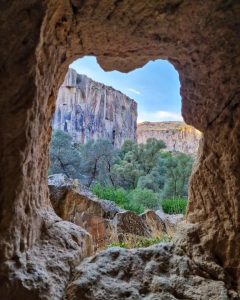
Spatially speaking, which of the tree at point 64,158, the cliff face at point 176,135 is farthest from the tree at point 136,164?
the cliff face at point 176,135

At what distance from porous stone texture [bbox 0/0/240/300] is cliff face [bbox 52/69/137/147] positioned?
51.0 ft

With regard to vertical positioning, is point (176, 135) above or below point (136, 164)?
above

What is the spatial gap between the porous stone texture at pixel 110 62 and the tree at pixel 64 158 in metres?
8.34

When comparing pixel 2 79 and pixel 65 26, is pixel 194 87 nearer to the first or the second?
pixel 65 26

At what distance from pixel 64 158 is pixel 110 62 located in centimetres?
856

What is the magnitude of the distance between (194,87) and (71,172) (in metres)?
8.58

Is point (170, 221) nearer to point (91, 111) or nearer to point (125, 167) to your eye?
point (125, 167)

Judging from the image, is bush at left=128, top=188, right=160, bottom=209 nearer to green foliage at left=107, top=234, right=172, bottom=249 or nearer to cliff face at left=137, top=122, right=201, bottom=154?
green foliage at left=107, top=234, right=172, bottom=249

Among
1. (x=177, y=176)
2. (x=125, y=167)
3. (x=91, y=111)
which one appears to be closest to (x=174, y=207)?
(x=177, y=176)

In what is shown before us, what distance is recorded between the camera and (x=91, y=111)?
19172 millimetres

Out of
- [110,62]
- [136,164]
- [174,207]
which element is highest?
[110,62]

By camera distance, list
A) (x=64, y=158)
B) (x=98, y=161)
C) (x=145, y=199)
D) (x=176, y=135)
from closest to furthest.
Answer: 1. (x=145, y=199)
2. (x=64, y=158)
3. (x=98, y=161)
4. (x=176, y=135)

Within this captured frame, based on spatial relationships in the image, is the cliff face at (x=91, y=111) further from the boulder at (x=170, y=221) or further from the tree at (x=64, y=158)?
the boulder at (x=170, y=221)

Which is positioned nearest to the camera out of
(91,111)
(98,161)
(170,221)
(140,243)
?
(140,243)
